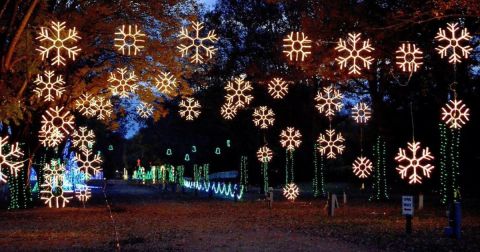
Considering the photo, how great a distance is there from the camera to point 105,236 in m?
19.4

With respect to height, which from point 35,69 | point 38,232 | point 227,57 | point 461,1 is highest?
point 227,57

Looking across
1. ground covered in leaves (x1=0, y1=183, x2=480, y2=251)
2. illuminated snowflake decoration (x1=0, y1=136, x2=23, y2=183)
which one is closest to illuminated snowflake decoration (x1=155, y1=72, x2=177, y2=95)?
ground covered in leaves (x1=0, y1=183, x2=480, y2=251)

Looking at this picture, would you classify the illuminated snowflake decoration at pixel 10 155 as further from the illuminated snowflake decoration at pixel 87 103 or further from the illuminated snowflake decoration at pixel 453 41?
the illuminated snowflake decoration at pixel 453 41

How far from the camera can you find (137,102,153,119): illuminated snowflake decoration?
2702 cm

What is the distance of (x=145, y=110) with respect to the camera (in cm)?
2827

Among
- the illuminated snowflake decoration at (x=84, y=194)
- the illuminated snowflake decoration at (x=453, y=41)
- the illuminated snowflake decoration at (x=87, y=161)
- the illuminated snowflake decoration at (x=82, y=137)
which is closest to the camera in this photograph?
the illuminated snowflake decoration at (x=453, y=41)

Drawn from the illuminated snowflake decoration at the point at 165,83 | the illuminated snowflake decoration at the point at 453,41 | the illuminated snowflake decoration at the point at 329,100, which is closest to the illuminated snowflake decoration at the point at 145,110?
the illuminated snowflake decoration at the point at 165,83

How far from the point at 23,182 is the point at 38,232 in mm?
16327

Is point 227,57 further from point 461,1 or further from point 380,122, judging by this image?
point 461,1

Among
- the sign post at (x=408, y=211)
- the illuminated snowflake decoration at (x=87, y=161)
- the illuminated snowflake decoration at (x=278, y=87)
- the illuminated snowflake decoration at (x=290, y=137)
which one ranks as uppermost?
the illuminated snowflake decoration at (x=278, y=87)

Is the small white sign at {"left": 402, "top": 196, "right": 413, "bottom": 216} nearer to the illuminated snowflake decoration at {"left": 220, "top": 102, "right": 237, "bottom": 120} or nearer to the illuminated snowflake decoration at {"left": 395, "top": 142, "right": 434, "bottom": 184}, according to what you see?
the illuminated snowflake decoration at {"left": 395, "top": 142, "right": 434, "bottom": 184}

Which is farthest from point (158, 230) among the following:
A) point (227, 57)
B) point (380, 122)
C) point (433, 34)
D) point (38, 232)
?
point (227, 57)

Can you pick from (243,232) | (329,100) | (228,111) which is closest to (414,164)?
(243,232)

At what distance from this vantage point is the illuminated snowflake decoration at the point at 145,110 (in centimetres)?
2702
